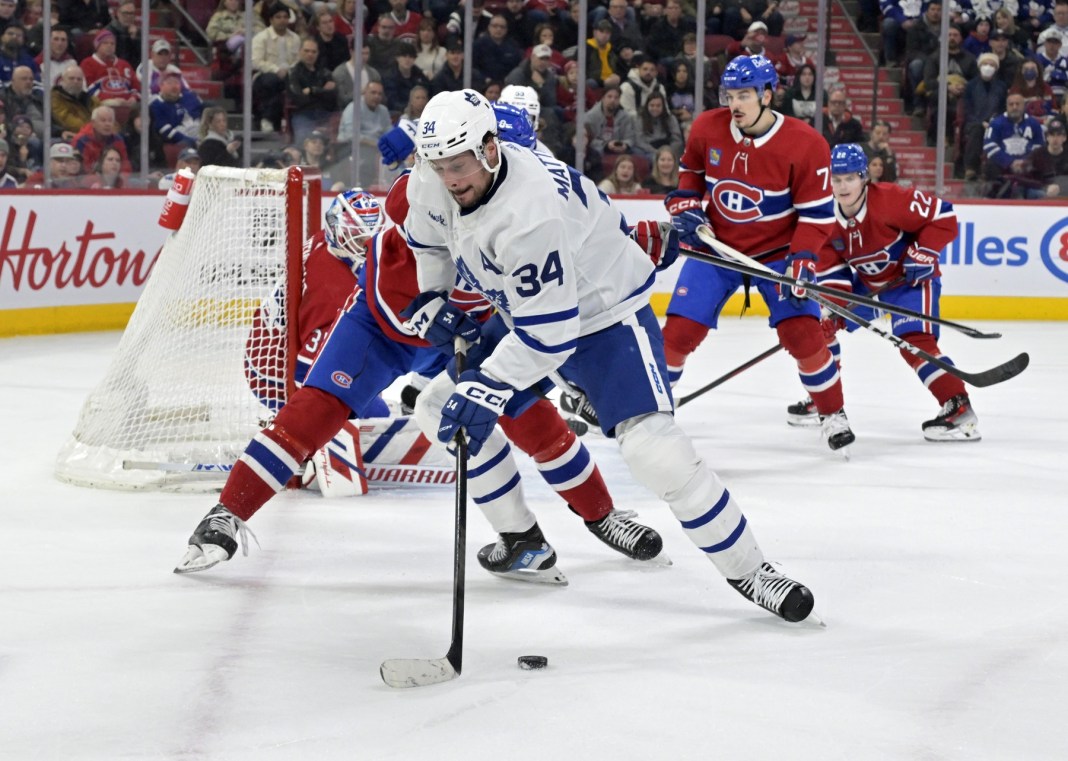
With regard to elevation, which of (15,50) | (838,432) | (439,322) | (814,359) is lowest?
(838,432)

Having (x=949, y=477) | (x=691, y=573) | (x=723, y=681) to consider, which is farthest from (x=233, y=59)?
(x=723, y=681)

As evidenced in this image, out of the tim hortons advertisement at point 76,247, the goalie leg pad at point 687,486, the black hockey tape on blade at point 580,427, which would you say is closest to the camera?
the goalie leg pad at point 687,486

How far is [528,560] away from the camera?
3.19m

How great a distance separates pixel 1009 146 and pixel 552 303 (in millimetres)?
7009

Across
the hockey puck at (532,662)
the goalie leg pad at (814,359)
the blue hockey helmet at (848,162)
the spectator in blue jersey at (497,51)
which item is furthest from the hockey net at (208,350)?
the spectator in blue jersey at (497,51)

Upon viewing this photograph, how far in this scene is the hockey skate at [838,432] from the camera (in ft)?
15.5

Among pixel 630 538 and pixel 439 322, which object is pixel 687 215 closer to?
pixel 630 538

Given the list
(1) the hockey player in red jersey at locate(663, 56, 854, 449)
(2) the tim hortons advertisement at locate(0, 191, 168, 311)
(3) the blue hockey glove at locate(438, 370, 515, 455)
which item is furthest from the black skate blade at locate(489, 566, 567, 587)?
(2) the tim hortons advertisement at locate(0, 191, 168, 311)

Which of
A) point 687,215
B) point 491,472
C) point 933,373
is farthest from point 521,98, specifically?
point 491,472

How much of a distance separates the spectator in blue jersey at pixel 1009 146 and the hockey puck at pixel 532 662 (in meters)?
6.83

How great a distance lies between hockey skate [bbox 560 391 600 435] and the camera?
4.20m

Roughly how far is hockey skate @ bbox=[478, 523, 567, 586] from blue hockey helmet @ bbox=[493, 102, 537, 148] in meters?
0.83

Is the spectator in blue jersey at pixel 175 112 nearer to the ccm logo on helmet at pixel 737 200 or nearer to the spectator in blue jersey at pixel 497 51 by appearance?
the spectator in blue jersey at pixel 497 51

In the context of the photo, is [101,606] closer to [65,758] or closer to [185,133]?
[65,758]
